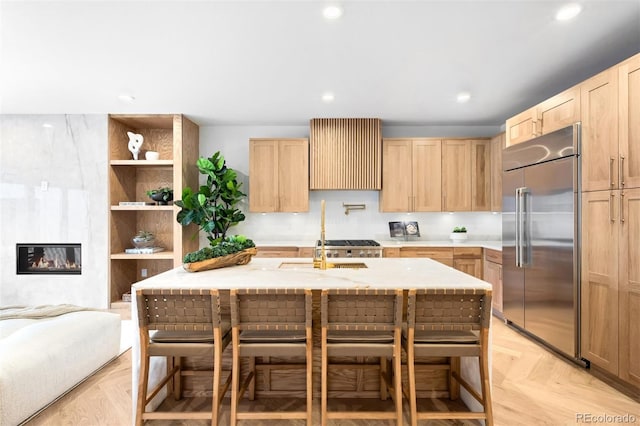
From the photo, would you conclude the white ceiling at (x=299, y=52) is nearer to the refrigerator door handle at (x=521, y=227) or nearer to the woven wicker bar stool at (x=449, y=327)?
the refrigerator door handle at (x=521, y=227)

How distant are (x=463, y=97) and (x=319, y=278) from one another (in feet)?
9.74

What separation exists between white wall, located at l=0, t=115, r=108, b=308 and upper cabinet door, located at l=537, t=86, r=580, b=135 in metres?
5.26

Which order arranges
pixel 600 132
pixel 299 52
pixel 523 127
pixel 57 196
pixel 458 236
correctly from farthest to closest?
pixel 458 236 < pixel 57 196 < pixel 523 127 < pixel 299 52 < pixel 600 132

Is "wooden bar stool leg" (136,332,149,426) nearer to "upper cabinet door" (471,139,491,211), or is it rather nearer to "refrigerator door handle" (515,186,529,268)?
"refrigerator door handle" (515,186,529,268)

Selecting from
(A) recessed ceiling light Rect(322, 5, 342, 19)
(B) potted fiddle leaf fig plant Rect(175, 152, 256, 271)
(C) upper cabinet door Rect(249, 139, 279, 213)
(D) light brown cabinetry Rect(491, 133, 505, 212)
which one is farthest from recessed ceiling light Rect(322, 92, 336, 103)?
(D) light brown cabinetry Rect(491, 133, 505, 212)

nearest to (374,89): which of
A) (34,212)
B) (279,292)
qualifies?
(279,292)

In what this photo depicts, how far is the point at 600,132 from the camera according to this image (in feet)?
8.11

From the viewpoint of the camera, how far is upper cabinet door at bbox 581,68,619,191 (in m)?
2.36

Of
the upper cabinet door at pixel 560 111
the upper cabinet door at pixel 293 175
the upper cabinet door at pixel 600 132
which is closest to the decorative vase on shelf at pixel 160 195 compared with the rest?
the upper cabinet door at pixel 293 175

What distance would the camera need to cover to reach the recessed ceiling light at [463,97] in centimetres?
360

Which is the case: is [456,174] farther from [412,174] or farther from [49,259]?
[49,259]

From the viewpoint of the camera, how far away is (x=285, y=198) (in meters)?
4.63

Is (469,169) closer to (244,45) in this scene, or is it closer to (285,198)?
(285,198)

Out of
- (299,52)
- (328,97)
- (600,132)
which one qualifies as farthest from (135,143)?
(600,132)
